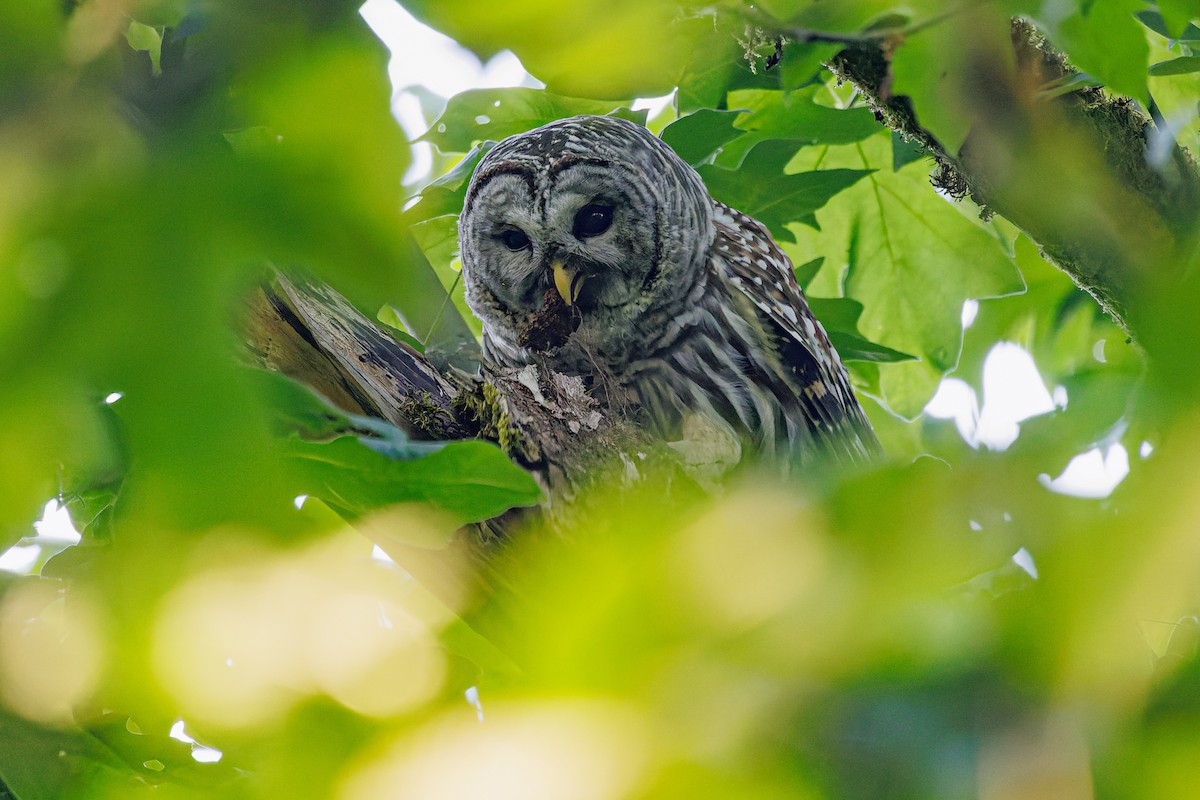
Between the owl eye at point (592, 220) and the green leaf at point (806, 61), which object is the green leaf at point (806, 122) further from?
the green leaf at point (806, 61)

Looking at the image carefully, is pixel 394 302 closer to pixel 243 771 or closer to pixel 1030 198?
pixel 243 771

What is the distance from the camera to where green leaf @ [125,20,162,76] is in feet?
2.81

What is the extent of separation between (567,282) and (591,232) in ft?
0.95

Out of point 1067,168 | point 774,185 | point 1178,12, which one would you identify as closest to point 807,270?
point 774,185

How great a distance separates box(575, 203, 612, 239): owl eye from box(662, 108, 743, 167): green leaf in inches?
25.8

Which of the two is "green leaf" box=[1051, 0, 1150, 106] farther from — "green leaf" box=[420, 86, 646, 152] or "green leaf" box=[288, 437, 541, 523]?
"green leaf" box=[420, 86, 646, 152]

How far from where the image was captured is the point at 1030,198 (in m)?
2.15

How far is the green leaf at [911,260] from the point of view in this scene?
3.31m

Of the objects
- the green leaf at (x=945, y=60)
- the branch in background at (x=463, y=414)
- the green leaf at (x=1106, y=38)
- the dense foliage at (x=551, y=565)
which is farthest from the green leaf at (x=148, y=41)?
the green leaf at (x=1106, y=38)

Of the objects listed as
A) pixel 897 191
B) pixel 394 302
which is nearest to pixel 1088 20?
pixel 394 302

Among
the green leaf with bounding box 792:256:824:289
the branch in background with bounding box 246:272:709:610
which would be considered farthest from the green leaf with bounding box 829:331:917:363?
the branch in background with bounding box 246:272:709:610

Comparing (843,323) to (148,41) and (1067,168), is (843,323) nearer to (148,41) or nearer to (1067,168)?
(1067,168)

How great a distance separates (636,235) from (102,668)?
9.10 ft

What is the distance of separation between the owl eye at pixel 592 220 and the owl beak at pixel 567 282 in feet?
0.56
